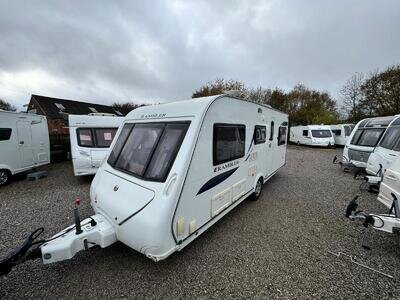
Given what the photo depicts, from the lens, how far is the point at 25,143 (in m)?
7.20

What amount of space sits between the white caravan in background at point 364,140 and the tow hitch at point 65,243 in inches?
340

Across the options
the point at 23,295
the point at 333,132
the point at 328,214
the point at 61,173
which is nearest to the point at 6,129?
the point at 61,173

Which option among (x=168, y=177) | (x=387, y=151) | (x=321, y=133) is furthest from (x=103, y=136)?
(x=321, y=133)

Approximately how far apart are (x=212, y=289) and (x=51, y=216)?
13.0 feet

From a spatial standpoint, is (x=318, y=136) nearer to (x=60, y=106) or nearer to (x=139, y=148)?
(x=139, y=148)

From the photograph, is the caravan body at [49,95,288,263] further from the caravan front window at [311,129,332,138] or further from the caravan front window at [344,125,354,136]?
the caravan front window at [344,125,354,136]

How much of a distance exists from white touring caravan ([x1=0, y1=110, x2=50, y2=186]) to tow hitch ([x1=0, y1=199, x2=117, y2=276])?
19.8ft

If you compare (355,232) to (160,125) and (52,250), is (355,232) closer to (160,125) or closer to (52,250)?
(160,125)

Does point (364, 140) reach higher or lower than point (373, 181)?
higher

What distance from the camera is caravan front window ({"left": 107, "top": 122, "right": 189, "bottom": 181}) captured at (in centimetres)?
262

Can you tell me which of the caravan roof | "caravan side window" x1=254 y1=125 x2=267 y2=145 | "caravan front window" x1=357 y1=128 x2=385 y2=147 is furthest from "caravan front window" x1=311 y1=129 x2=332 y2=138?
the caravan roof

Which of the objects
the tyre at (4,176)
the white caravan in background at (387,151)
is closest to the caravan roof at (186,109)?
the white caravan in background at (387,151)

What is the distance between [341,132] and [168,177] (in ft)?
69.7

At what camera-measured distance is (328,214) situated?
14.6 ft
